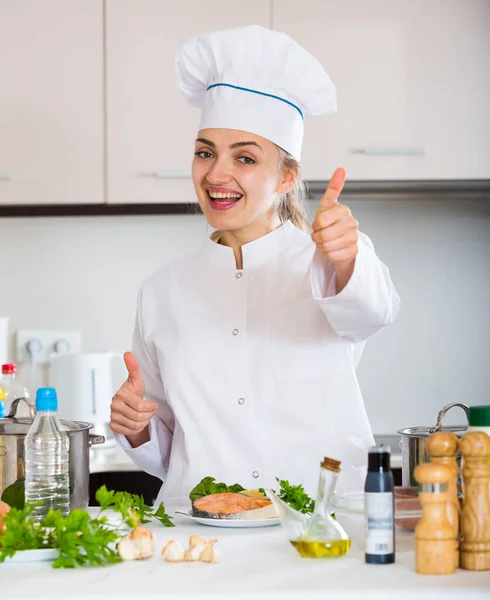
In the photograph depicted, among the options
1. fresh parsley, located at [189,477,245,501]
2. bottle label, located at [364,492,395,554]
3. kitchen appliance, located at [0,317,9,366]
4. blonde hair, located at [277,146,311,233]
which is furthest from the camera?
kitchen appliance, located at [0,317,9,366]

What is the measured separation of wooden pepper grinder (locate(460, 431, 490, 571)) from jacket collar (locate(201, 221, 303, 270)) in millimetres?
844

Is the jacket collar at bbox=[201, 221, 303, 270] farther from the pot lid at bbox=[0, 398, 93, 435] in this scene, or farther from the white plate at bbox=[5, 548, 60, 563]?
the white plate at bbox=[5, 548, 60, 563]

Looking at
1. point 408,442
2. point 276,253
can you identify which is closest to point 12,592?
point 408,442

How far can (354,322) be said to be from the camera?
1501 mm

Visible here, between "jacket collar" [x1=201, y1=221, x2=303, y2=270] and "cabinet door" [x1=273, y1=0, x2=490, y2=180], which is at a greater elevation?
"cabinet door" [x1=273, y1=0, x2=490, y2=180]

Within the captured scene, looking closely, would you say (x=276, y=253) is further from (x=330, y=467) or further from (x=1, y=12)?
(x=1, y=12)

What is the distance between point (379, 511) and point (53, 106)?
1.95 m

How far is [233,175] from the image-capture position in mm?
1640

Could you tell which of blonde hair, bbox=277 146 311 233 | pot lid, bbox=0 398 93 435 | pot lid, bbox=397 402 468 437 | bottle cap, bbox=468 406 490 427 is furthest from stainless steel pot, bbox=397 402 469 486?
blonde hair, bbox=277 146 311 233

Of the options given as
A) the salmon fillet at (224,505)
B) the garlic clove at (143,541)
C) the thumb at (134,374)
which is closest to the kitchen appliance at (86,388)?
the thumb at (134,374)

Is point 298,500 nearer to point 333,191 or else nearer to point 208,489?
point 208,489

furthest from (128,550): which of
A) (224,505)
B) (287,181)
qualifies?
(287,181)

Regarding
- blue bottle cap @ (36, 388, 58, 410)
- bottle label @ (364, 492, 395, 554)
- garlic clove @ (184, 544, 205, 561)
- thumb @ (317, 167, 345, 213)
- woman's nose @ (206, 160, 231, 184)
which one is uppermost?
woman's nose @ (206, 160, 231, 184)

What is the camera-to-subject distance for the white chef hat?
1605mm
